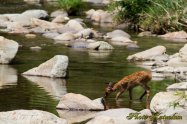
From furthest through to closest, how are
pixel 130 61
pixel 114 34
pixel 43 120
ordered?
pixel 114 34 < pixel 130 61 < pixel 43 120

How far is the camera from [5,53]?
66.9ft

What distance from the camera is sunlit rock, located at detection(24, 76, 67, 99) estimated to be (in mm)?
16297

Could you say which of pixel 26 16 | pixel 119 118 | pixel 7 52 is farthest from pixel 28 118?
pixel 26 16

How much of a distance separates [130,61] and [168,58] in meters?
1.33

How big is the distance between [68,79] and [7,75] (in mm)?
1737

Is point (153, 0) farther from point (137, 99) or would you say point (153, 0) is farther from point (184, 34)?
point (137, 99)

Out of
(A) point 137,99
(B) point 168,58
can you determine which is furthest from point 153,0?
(A) point 137,99

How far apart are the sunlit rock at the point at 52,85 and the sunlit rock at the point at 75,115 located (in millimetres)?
1763

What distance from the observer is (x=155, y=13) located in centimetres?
2998

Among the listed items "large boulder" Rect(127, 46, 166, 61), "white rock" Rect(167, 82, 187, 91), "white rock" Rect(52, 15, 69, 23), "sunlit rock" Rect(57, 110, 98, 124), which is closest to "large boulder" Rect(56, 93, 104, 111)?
"sunlit rock" Rect(57, 110, 98, 124)

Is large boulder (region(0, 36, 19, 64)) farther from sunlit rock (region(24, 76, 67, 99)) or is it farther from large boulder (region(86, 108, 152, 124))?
large boulder (region(86, 108, 152, 124))

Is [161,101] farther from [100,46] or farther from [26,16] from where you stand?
[26,16]

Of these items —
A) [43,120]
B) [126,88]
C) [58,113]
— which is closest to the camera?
[43,120]

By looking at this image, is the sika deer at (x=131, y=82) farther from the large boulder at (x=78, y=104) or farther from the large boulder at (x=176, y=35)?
the large boulder at (x=176, y=35)
